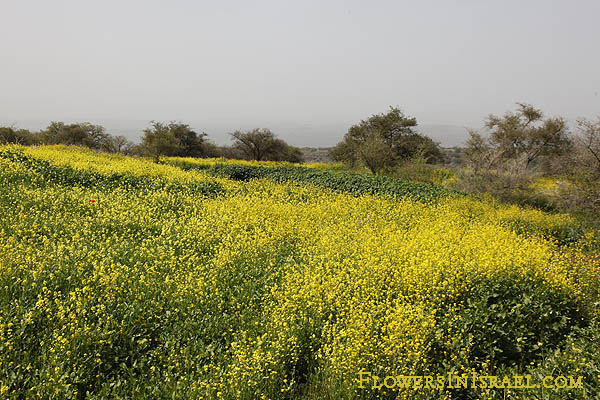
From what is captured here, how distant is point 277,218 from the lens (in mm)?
10352

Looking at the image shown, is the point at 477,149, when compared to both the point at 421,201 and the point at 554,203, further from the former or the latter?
the point at 421,201

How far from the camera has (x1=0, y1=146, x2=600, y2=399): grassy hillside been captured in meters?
3.86

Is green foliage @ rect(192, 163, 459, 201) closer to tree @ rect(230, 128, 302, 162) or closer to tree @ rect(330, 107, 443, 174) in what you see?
tree @ rect(330, 107, 443, 174)

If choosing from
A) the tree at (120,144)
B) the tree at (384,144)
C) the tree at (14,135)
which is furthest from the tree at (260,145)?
the tree at (14,135)

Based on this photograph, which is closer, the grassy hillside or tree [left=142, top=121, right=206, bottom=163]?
the grassy hillside

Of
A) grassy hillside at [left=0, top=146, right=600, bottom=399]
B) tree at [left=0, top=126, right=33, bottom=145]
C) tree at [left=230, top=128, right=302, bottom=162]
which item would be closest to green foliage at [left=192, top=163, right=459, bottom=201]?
Answer: grassy hillside at [left=0, top=146, right=600, bottom=399]

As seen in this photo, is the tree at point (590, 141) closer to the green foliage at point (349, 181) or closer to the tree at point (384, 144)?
the green foliage at point (349, 181)

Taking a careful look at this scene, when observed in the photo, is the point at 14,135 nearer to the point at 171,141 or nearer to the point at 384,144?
the point at 171,141

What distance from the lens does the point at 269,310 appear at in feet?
17.4

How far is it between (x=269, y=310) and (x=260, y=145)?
108ft

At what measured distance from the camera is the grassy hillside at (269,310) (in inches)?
152

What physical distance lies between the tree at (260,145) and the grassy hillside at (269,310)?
27.9m

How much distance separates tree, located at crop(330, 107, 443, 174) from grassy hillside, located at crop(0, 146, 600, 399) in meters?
16.1

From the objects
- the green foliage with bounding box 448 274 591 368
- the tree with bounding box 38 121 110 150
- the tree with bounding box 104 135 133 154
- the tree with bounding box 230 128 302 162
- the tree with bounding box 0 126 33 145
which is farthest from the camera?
the tree with bounding box 104 135 133 154
